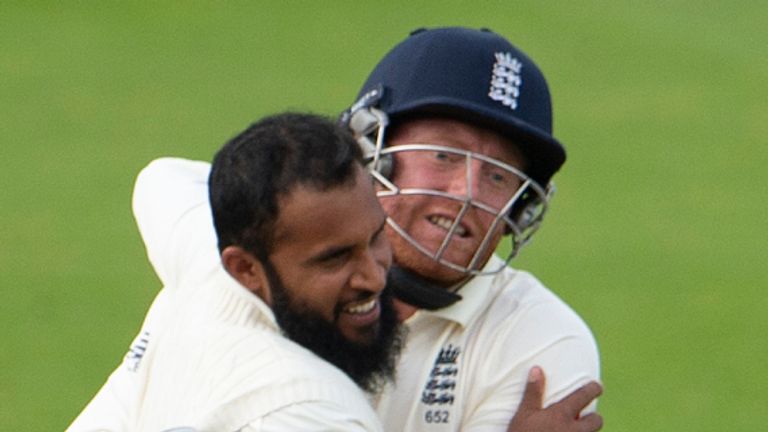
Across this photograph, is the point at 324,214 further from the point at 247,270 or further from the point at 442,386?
the point at 442,386

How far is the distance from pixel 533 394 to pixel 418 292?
0.31m

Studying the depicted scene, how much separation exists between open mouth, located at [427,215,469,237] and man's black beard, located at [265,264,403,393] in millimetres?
447

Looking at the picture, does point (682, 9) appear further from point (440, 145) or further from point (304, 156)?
A: point (304, 156)

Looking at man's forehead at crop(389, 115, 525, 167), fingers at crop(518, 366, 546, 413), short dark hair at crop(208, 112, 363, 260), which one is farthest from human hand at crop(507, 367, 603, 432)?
short dark hair at crop(208, 112, 363, 260)

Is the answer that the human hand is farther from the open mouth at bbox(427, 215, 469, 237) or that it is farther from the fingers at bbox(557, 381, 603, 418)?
the open mouth at bbox(427, 215, 469, 237)

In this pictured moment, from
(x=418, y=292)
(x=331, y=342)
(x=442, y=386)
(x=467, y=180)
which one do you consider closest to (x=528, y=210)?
(x=467, y=180)

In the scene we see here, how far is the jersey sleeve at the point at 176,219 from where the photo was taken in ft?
12.0

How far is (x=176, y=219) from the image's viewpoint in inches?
153

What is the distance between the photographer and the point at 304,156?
9.83 ft

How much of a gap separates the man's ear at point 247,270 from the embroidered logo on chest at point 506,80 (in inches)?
32.0

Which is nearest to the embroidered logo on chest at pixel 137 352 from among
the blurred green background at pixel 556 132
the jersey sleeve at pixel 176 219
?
the jersey sleeve at pixel 176 219

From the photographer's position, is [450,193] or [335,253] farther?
[450,193]

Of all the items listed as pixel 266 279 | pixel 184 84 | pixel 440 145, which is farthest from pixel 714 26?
pixel 266 279

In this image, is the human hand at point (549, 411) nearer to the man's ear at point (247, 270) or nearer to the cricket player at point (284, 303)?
the cricket player at point (284, 303)
